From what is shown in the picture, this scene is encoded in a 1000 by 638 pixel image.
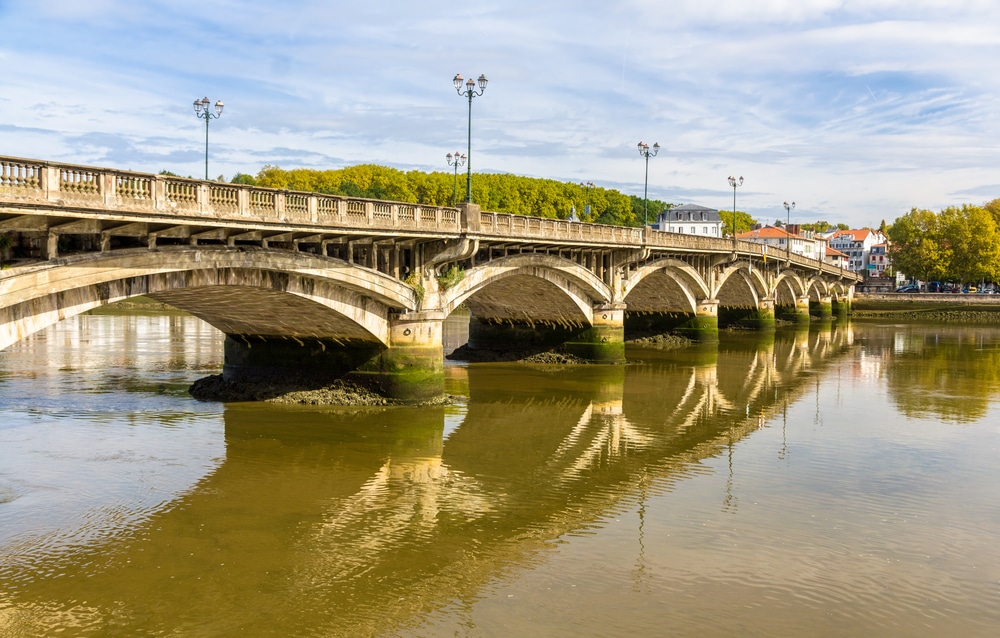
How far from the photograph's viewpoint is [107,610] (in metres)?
12.0

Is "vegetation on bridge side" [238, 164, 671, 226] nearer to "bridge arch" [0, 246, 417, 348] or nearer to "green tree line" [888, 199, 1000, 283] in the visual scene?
"green tree line" [888, 199, 1000, 283]

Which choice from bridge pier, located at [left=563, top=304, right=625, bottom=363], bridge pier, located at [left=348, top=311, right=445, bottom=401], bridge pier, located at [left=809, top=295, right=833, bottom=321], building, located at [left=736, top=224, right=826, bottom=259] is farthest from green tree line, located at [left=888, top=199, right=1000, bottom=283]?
bridge pier, located at [left=348, top=311, right=445, bottom=401]

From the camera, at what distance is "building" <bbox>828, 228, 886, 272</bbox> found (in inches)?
6713

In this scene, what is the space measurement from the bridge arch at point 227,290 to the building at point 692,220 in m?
115

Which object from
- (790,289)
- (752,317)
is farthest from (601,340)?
(790,289)

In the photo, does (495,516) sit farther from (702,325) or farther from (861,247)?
(861,247)

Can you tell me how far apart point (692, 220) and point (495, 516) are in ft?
419

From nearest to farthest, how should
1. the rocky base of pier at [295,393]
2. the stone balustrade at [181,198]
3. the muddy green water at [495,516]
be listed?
the muddy green water at [495,516] → the stone balustrade at [181,198] → the rocky base of pier at [295,393]

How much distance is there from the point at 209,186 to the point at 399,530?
29.1 ft

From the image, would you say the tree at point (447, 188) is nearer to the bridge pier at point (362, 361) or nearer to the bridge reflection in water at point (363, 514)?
the bridge pier at point (362, 361)

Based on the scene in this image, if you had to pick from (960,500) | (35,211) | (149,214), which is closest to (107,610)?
(35,211)

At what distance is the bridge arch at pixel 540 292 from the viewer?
119 feet

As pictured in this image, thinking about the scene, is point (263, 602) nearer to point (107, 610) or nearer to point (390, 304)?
point (107, 610)

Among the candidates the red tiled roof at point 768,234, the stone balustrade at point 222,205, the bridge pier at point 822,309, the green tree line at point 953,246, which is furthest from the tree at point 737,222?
the stone balustrade at point 222,205
